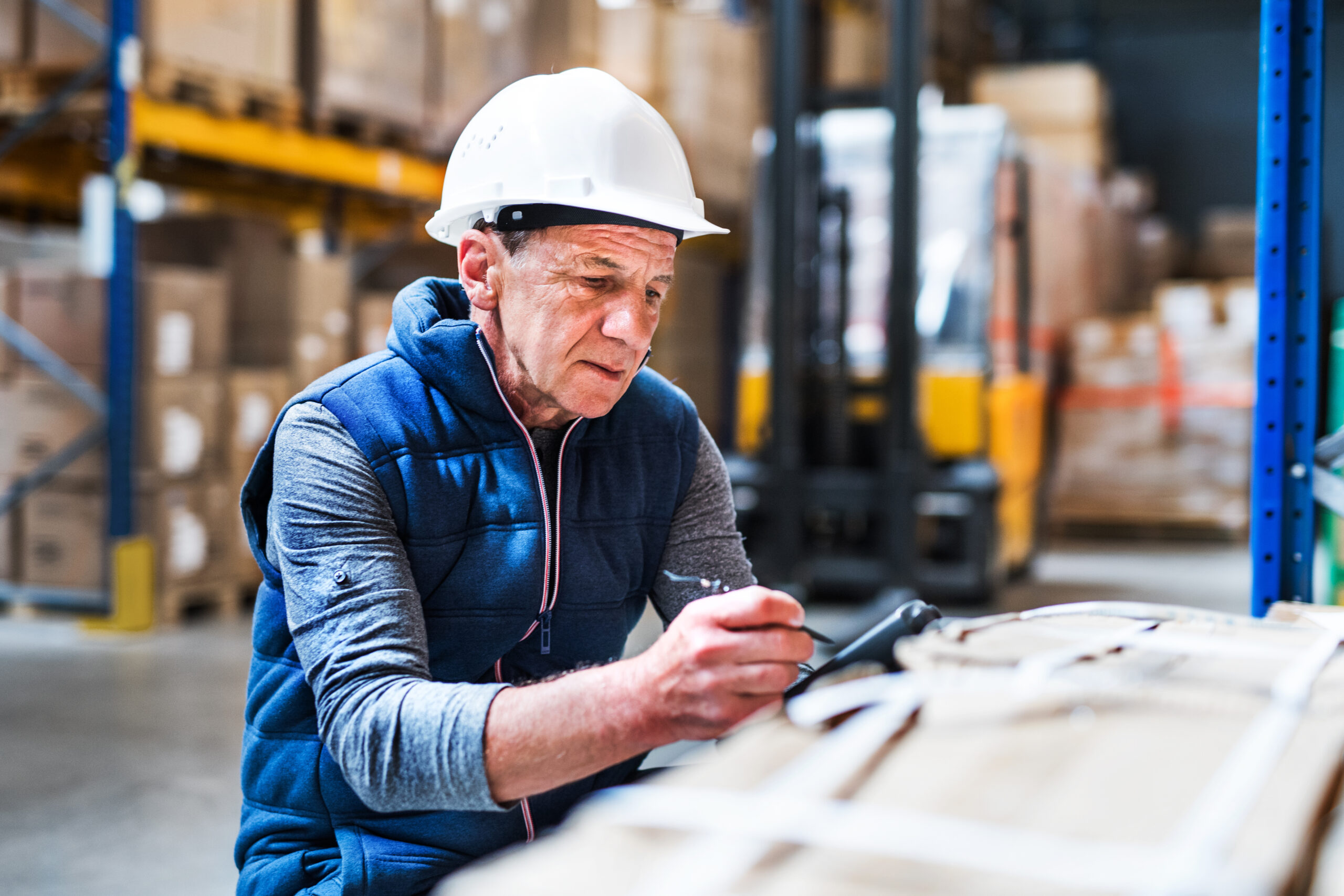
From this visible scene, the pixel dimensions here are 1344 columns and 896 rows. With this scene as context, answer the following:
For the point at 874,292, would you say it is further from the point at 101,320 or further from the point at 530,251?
the point at 530,251

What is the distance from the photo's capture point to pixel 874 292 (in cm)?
665

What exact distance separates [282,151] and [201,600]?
2.35m

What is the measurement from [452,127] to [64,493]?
3.02 metres

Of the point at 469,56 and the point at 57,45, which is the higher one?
the point at 469,56

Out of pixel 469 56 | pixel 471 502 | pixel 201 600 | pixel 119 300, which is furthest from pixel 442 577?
pixel 469 56

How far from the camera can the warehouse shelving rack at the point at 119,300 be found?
221 inches

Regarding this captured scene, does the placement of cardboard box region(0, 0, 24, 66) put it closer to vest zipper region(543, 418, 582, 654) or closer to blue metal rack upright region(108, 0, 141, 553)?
blue metal rack upright region(108, 0, 141, 553)

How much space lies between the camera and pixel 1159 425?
30.1 feet

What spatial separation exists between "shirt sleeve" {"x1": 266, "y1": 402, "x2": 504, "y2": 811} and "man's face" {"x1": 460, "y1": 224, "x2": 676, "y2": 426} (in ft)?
0.86

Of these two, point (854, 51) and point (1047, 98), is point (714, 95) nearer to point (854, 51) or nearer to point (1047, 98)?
point (854, 51)

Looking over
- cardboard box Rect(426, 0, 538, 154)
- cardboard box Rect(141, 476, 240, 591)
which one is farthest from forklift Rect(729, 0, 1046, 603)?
cardboard box Rect(141, 476, 240, 591)

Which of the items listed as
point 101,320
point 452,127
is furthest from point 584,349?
point 452,127

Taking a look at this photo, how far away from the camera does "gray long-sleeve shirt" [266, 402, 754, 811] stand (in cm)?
130

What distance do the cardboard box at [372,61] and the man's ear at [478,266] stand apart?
535 cm
